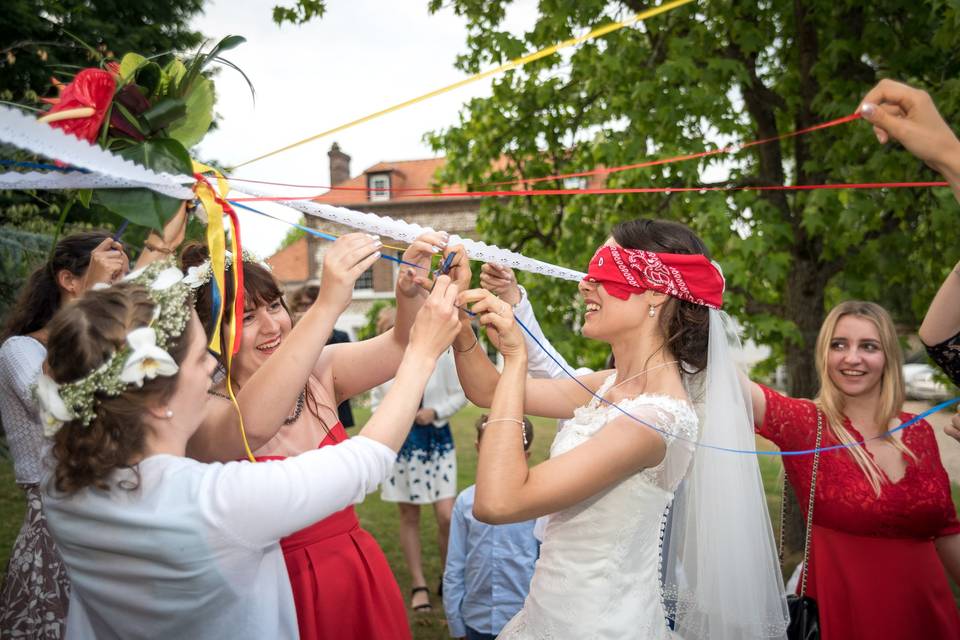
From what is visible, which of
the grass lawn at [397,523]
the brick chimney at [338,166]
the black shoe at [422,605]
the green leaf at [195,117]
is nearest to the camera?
the green leaf at [195,117]

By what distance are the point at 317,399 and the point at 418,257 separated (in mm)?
635

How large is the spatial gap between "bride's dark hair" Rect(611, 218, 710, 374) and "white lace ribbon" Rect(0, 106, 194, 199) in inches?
56.7

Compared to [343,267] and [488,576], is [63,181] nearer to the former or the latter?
[343,267]

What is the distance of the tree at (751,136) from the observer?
5543 millimetres

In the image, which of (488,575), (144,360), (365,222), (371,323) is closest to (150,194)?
(144,360)

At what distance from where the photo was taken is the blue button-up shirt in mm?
3889

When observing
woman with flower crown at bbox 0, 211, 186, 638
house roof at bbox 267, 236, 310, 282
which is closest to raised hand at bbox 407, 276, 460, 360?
woman with flower crown at bbox 0, 211, 186, 638

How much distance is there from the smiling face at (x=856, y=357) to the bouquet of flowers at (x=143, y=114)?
268 centimetres

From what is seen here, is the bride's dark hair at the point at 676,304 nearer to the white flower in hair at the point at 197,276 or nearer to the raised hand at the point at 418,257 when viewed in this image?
the raised hand at the point at 418,257

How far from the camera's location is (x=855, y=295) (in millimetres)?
5965

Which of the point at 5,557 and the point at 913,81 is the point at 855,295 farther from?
the point at 5,557

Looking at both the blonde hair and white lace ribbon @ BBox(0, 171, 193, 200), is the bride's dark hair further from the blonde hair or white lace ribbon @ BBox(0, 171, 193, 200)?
white lace ribbon @ BBox(0, 171, 193, 200)

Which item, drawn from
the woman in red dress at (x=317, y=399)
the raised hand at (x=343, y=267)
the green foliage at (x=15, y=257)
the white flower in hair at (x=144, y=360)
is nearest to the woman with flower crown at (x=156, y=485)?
the white flower in hair at (x=144, y=360)

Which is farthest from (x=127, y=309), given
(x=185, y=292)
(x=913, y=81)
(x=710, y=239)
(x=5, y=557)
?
(x=5, y=557)
